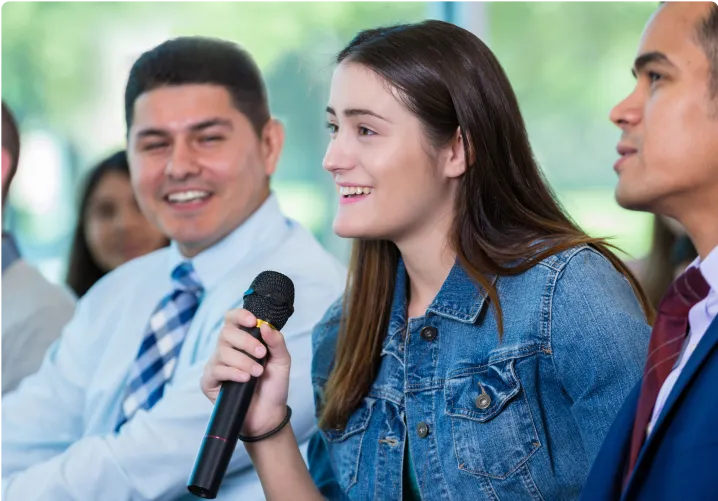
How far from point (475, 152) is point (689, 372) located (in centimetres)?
66

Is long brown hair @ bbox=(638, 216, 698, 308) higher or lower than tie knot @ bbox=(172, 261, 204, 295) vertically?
higher

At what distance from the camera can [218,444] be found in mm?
1094

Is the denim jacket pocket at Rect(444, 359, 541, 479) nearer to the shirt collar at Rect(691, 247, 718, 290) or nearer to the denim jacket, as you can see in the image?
the denim jacket

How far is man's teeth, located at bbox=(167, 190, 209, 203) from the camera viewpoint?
1974 mm

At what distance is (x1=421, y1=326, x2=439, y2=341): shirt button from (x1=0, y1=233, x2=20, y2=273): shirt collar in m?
1.30

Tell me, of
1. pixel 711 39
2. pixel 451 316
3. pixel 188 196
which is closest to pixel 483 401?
pixel 451 316

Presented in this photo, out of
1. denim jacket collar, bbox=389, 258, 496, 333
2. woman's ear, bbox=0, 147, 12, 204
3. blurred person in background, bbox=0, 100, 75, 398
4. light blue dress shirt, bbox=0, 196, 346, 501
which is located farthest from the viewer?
woman's ear, bbox=0, 147, 12, 204

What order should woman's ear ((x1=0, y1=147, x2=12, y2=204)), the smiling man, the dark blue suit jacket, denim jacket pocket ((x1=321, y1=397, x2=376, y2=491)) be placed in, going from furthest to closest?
woman's ear ((x1=0, y1=147, x2=12, y2=204)) < the smiling man < denim jacket pocket ((x1=321, y1=397, x2=376, y2=491)) < the dark blue suit jacket

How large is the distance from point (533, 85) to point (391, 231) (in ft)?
7.14

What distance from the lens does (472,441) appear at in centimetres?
129

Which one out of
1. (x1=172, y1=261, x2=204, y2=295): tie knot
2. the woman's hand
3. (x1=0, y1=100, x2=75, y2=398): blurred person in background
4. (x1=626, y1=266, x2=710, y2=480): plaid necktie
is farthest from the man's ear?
(x1=626, y1=266, x2=710, y2=480): plaid necktie

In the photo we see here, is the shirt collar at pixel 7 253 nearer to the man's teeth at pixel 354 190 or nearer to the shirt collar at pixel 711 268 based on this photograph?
the man's teeth at pixel 354 190

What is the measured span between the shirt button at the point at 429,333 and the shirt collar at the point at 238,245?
604mm

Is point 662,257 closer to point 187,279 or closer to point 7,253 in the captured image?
point 187,279
